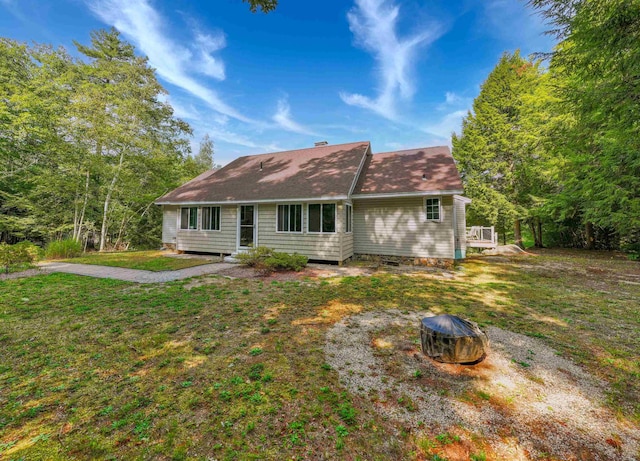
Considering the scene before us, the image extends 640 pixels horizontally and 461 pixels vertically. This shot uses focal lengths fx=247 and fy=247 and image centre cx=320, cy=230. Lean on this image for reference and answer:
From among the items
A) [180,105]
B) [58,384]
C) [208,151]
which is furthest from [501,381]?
[208,151]

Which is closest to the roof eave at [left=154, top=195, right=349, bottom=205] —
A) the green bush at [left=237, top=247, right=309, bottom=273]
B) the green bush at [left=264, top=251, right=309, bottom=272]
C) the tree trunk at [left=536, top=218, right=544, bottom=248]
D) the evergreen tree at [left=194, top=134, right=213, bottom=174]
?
the green bush at [left=237, top=247, right=309, bottom=273]

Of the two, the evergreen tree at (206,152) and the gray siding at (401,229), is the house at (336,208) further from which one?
the evergreen tree at (206,152)

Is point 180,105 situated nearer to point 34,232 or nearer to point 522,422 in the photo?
point 34,232

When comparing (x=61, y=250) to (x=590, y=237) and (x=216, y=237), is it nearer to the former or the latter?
(x=216, y=237)

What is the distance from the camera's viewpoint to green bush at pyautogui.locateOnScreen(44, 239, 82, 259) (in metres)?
10.6

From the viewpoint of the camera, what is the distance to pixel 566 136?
686cm

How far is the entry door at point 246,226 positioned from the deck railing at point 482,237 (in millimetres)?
11905

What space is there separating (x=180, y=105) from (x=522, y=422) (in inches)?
857

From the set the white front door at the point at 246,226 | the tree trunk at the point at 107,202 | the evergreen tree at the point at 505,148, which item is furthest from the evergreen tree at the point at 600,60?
the tree trunk at the point at 107,202

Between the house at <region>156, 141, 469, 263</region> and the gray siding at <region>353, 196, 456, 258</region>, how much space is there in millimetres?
35

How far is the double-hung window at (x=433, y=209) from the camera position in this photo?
9.43 m

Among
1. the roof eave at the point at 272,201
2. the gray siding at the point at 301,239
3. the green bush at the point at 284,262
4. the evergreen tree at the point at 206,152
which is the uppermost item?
the evergreen tree at the point at 206,152

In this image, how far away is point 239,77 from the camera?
15.2m

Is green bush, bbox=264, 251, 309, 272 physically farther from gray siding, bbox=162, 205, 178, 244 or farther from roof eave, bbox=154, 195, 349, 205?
gray siding, bbox=162, 205, 178, 244
